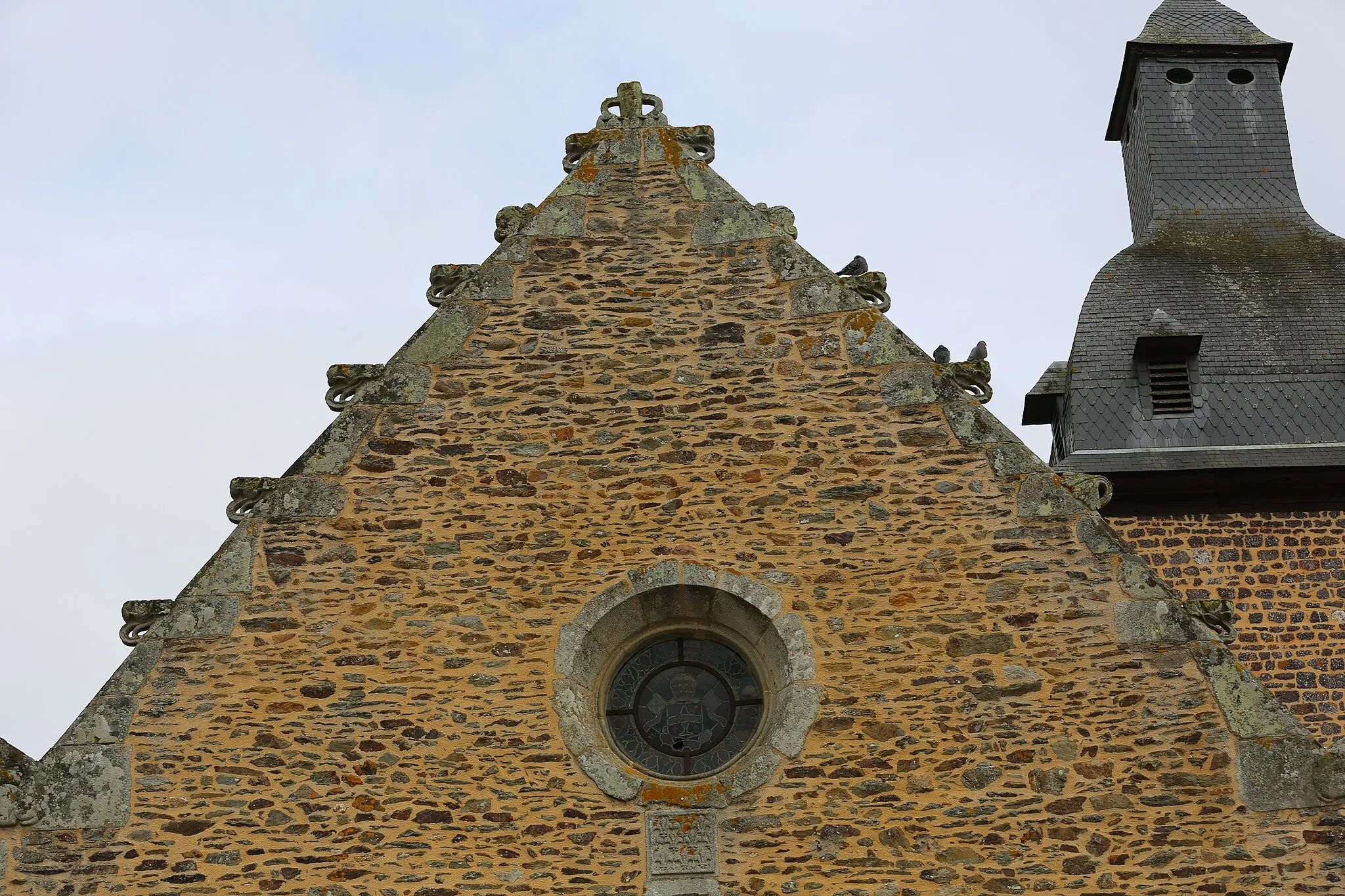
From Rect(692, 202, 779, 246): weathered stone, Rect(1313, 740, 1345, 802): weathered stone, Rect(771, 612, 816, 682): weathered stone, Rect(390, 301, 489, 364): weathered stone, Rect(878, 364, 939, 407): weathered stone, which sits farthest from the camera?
Rect(692, 202, 779, 246): weathered stone

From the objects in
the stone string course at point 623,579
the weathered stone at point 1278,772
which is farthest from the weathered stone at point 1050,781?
the weathered stone at point 1278,772

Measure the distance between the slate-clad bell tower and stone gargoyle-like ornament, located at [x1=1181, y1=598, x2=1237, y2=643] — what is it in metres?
3.05

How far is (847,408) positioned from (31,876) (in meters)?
4.49

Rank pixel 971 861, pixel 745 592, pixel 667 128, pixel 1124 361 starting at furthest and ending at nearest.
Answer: pixel 1124 361 → pixel 667 128 → pixel 745 592 → pixel 971 861

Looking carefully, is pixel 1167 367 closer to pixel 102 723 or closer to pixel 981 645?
pixel 981 645

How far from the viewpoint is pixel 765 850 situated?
Answer: 359 inches

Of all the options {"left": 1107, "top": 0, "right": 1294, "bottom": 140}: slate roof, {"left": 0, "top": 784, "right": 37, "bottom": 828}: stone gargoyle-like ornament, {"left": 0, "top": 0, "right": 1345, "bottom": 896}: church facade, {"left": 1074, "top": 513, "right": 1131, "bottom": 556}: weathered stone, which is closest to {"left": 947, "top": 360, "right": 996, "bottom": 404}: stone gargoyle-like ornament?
{"left": 0, "top": 0, "right": 1345, "bottom": 896}: church facade

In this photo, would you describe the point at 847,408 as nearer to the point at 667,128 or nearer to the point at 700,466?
the point at 700,466

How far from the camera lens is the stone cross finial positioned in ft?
36.8

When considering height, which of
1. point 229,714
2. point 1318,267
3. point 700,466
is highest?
point 1318,267

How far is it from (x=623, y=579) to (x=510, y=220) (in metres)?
2.25

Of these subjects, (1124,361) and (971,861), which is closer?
(971,861)

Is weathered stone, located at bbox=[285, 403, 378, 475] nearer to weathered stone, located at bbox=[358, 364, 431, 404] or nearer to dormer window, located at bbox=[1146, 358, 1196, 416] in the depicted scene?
weathered stone, located at bbox=[358, 364, 431, 404]

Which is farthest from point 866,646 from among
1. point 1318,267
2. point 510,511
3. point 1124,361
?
point 1318,267
